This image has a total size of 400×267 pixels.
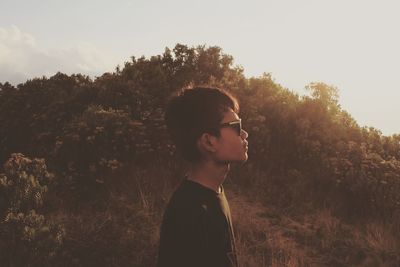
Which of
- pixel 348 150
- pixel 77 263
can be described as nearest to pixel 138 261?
pixel 77 263

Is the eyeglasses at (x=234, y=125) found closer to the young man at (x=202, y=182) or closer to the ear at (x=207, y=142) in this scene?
the young man at (x=202, y=182)

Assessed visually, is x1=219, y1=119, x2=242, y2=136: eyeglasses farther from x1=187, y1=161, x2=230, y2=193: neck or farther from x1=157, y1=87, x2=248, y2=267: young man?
x1=187, y1=161, x2=230, y2=193: neck

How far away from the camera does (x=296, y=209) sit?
392 inches

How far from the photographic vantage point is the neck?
290cm

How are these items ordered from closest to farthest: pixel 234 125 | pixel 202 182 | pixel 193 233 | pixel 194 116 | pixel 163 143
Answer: pixel 193 233 → pixel 202 182 → pixel 194 116 → pixel 234 125 → pixel 163 143

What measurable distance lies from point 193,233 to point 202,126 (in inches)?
31.3

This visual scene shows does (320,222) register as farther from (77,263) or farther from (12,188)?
(12,188)

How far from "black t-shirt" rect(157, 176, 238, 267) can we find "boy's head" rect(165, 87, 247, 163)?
1.10ft

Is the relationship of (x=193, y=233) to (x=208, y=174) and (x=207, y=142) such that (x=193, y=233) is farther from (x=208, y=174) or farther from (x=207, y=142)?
(x=207, y=142)

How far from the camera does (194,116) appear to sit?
300 centimetres

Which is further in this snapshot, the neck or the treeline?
the treeline

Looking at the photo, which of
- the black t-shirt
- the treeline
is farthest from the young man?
the treeline

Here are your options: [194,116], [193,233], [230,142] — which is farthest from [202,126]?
[193,233]

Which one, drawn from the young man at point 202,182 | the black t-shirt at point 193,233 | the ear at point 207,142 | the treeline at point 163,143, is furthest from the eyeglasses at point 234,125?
the treeline at point 163,143
